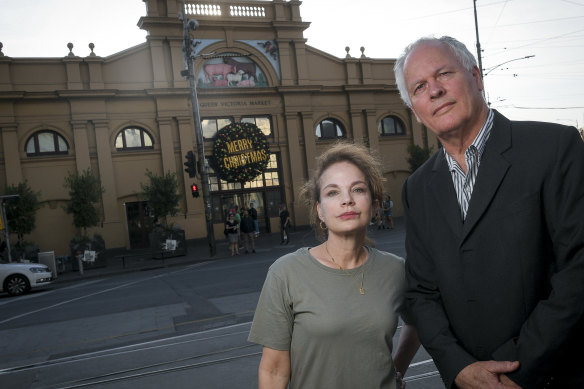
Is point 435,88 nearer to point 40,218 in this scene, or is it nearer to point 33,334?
point 33,334

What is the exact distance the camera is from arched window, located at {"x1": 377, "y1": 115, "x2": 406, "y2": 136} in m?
31.1

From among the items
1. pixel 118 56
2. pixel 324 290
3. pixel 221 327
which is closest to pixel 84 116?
pixel 118 56

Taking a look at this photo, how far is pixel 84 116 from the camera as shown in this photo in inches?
950

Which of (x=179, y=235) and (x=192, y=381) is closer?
(x=192, y=381)

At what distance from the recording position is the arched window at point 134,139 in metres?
25.2

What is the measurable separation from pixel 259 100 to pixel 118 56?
7.67 metres

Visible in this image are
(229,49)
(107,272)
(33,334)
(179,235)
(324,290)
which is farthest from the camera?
(229,49)

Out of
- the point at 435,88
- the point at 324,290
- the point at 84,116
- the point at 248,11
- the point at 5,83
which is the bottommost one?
the point at 324,290

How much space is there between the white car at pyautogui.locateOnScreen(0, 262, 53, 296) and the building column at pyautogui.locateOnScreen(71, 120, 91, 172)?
1067 centimetres

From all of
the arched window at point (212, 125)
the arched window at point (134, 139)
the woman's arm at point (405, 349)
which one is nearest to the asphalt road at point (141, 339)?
the woman's arm at point (405, 349)

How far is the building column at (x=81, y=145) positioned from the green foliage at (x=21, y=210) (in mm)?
4250

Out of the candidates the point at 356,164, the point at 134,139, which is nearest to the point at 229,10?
the point at 134,139

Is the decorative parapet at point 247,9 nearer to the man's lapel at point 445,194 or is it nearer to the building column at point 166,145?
the building column at point 166,145

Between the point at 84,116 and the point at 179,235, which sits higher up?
the point at 84,116
